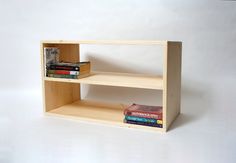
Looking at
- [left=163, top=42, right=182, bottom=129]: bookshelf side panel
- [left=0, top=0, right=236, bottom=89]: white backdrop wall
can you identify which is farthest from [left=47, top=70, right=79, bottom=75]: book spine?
[left=0, top=0, right=236, bottom=89]: white backdrop wall

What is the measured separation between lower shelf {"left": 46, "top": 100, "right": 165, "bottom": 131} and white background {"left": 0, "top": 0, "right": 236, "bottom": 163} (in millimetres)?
45

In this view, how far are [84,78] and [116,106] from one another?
0.90 ft

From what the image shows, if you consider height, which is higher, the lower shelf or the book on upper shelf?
the book on upper shelf

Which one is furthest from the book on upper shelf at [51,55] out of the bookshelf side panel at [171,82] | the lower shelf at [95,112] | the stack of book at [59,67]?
the bookshelf side panel at [171,82]

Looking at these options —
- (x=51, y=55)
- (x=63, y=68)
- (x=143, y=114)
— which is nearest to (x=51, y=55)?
(x=51, y=55)

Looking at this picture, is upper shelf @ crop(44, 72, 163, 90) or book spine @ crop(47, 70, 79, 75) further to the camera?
book spine @ crop(47, 70, 79, 75)

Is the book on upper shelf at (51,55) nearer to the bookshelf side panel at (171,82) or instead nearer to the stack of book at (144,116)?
the stack of book at (144,116)

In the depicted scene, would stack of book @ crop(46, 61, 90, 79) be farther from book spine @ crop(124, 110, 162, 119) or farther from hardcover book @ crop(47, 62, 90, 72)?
book spine @ crop(124, 110, 162, 119)

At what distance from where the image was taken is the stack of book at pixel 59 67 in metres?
1.41

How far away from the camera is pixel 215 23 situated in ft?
5.76

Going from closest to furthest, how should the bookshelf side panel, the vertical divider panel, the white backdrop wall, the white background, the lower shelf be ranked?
the white background, the bookshelf side panel, the lower shelf, the vertical divider panel, the white backdrop wall

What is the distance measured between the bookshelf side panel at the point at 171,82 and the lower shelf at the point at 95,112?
12 cm

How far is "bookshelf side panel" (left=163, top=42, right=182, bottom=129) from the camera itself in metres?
1.19

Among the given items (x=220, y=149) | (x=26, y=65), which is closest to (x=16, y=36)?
(x=26, y=65)
